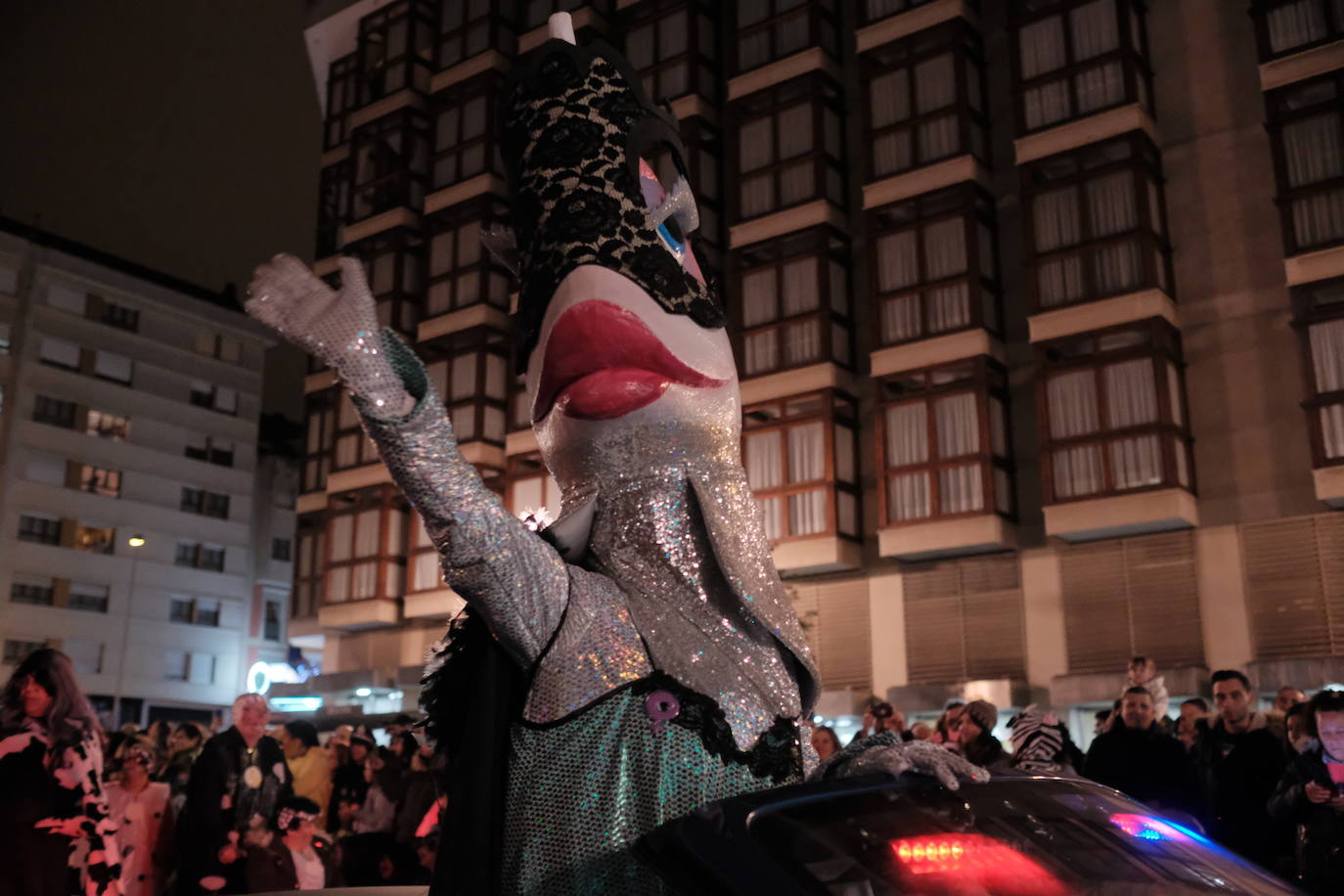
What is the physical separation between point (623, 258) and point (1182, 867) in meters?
1.31

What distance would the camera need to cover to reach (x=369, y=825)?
8.20m

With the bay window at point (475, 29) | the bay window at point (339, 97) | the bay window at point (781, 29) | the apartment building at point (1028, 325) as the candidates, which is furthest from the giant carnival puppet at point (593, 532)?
the bay window at point (339, 97)

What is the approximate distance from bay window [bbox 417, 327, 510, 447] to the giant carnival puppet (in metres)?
15.8

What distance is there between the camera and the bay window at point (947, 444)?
14.0 metres

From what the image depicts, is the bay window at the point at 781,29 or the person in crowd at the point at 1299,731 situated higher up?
the bay window at the point at 781,29

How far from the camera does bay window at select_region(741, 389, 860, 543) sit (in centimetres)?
1493

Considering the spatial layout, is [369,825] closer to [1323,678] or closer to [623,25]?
[1323,678]

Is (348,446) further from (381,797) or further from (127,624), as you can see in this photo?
(381,797)

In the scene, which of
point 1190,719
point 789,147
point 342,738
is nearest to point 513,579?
point 1190,719

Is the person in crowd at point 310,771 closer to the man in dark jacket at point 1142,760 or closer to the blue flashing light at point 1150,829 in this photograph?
the man in dark jacket at point 1142,760

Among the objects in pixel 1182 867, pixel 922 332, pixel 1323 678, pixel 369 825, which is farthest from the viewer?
pixel 922 332

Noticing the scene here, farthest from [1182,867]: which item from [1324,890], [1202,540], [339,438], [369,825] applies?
[339,438]

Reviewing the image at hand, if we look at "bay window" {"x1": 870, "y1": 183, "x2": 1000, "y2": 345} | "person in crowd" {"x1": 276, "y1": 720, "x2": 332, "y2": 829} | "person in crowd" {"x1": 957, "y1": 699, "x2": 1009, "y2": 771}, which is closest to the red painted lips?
"person in crowd" {"x1": 957, "y1": 699, "x2": 1009, "y2": 771}

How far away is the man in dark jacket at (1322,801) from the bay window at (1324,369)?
8724 mm
